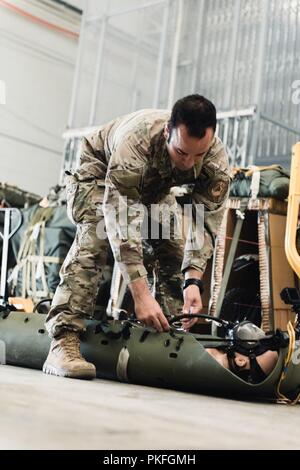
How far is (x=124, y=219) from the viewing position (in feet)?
6.27

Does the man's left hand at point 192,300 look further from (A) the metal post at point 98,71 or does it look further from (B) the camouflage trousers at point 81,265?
(A) the metal post at point 98,71

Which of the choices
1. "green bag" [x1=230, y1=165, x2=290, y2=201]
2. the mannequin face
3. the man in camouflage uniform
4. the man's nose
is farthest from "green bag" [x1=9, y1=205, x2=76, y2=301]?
the mannequin face

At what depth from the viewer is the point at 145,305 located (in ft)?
6.05

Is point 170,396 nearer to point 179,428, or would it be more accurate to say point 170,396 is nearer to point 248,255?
point 179,428

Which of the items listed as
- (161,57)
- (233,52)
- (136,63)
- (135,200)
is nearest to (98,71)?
(136,63)

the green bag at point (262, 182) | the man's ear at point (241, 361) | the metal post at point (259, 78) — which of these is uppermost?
the metal post at point (259, 78)

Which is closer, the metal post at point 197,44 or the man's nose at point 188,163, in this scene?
the man's nose at point 188,163

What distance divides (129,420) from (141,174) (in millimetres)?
939

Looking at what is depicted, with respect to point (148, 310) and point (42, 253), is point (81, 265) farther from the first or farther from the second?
point (42, 253)

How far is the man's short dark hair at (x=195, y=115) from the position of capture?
5.85 feet

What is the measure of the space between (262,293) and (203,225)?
0.82 m

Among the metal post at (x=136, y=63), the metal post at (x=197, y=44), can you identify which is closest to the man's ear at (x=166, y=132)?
the metal post at (x=197, y=44)

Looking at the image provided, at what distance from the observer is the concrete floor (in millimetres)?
925

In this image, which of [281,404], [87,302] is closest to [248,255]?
[87,302]
